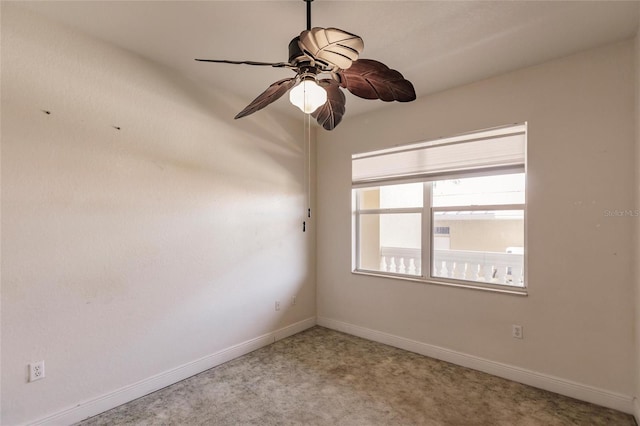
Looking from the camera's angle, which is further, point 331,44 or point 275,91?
point 275,91

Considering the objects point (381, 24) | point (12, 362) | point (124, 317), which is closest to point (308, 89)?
A: point (381, 24)

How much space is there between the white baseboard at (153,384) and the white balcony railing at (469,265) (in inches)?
62.2

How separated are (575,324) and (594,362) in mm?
274

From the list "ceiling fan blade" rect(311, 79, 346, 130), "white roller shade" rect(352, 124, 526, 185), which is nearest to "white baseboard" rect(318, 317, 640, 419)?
"white roller shade" rect(352, 124, 526, 185)

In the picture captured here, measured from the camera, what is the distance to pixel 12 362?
1.80 metres

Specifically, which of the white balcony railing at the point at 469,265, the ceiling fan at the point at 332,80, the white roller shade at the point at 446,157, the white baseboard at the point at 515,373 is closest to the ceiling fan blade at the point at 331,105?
the ceiling fan at the point at 332,80

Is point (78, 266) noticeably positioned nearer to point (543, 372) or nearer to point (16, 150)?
point (16, 150)

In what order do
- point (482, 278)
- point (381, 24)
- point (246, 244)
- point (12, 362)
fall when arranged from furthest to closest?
1. point (246, 244)
2. point (482, 278)
3. point (381, 24)
4. point (12, 362)

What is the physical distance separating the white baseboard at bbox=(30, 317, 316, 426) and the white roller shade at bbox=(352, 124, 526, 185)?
6.91 ft

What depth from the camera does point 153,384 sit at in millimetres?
2391

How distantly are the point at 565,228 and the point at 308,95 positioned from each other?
7.25 feet

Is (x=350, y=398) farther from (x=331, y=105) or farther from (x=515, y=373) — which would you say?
(x=331, y=105)

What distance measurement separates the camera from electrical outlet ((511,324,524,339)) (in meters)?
2.53

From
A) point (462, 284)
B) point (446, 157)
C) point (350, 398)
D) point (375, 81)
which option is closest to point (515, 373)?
point (462, 284)
